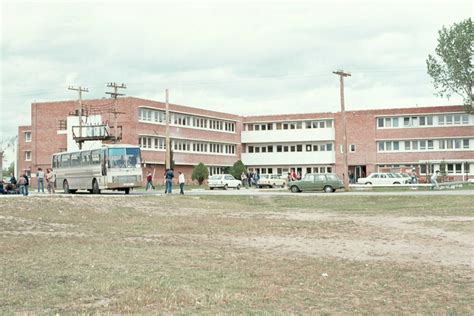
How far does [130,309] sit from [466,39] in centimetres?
Answer: 7010

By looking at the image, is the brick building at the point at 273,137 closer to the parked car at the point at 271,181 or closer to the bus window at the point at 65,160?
the parked car at the point at 271,181

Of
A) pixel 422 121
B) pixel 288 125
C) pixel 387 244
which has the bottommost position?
pixel 387 244

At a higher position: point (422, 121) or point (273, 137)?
point (422, 121)

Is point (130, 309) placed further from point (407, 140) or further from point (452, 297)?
point (407, 140)

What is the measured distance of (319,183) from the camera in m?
47.1

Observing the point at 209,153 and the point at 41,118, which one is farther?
the point at 209,153

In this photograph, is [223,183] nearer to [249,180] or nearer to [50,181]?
[249,180]

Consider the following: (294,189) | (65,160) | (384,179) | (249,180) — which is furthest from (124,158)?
(384,179)

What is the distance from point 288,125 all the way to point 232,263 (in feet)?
252

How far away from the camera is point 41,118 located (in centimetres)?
7625

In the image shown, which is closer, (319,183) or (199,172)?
(319,183)

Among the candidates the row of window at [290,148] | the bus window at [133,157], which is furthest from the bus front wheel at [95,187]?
the row of window at [290,148]

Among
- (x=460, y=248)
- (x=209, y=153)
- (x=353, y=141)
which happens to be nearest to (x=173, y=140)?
(x=209, y=153)

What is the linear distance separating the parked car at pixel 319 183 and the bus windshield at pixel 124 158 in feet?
42.1
